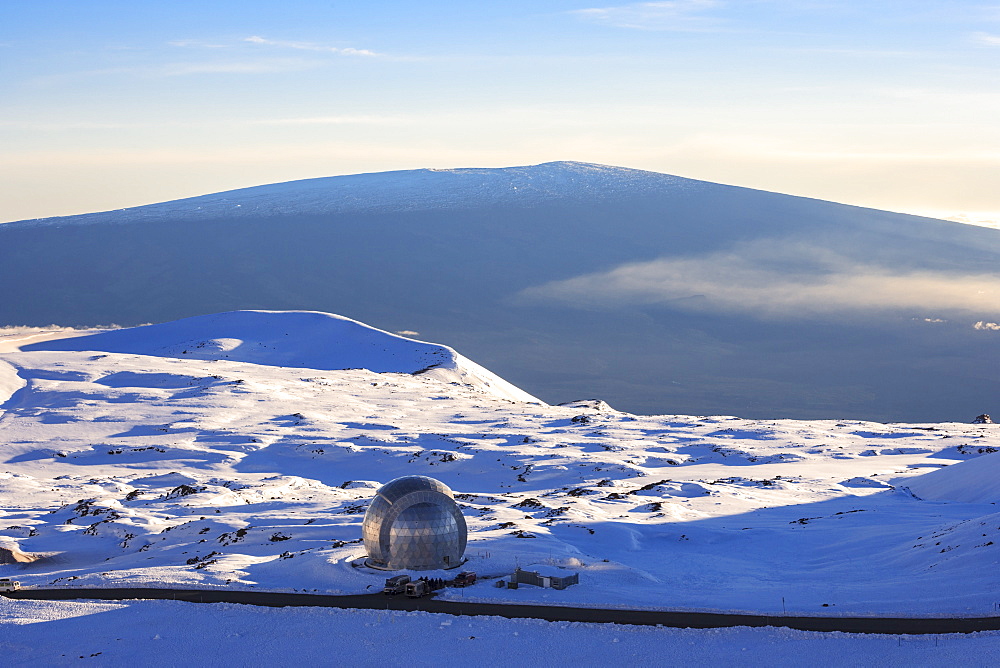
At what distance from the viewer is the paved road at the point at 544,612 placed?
2448 cm

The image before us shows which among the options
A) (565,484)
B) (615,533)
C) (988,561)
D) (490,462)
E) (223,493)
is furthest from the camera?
(490,462)

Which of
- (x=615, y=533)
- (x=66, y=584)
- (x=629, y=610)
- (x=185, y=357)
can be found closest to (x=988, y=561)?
(x=629, y=610)

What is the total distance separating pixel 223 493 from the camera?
4831 centimetres

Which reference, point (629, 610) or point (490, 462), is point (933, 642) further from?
point (490, 462)

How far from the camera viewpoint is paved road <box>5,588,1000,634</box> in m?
24.5

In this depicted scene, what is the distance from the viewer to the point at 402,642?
25.0m

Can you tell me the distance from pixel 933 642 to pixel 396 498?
52.2ft

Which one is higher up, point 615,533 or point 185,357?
point 185,357

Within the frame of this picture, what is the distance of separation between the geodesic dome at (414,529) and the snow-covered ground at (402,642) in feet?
14.2

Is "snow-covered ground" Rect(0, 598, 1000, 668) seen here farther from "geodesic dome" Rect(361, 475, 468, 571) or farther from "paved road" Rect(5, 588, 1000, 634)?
"geodesic dome" Rect(361, 475, 468, 571)

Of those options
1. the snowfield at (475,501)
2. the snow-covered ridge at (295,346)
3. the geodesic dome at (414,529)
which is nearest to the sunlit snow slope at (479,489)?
the snowfield at (475,501)

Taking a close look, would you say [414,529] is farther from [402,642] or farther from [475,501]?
[475,501]

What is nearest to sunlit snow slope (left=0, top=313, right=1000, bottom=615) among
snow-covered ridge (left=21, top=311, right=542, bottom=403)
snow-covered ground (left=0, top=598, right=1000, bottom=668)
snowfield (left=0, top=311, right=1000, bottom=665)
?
snowfield (left=0, top=311, right=1000, bottom=665)

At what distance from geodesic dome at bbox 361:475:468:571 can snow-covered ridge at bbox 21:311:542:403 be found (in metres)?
64.8
